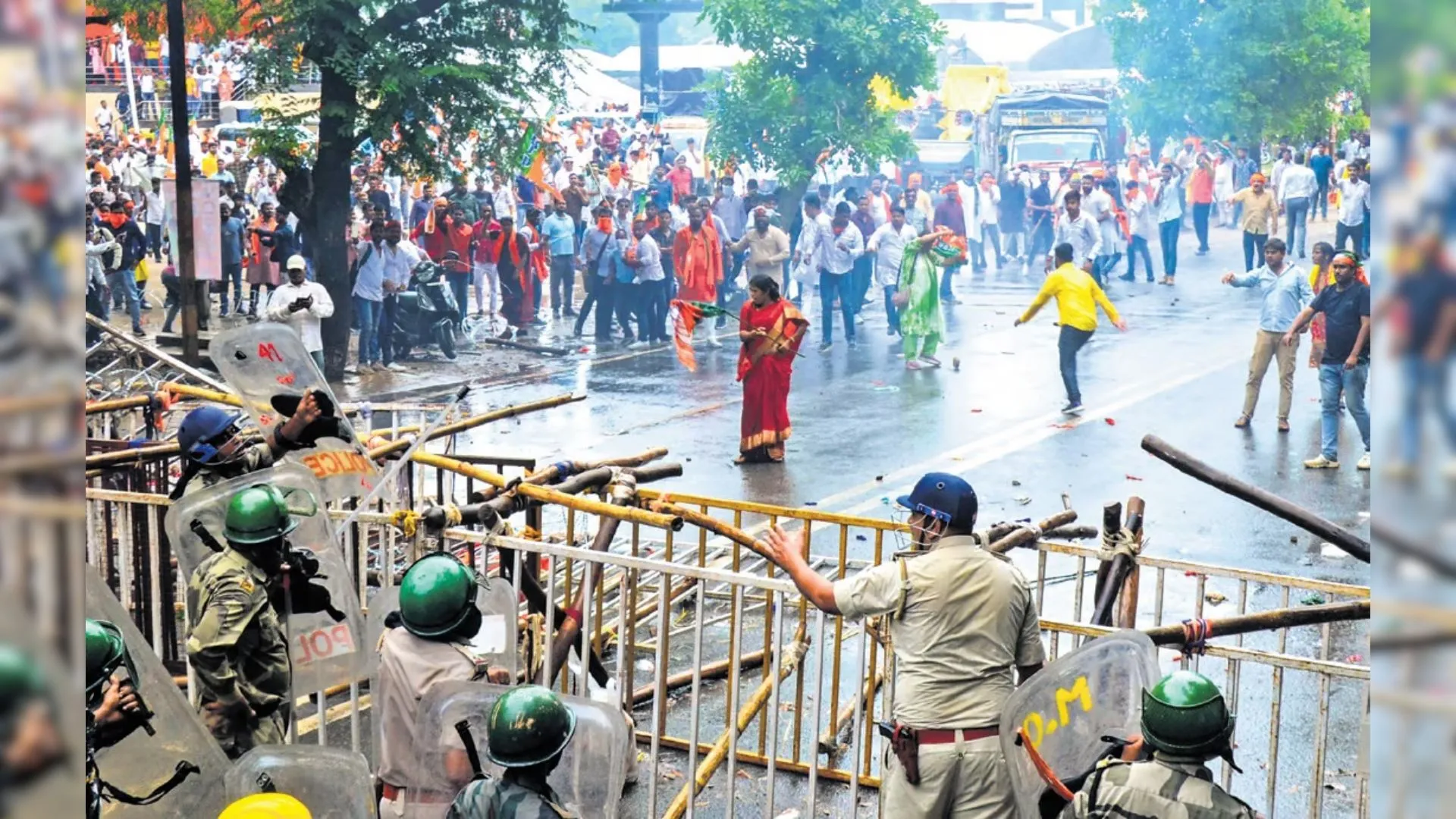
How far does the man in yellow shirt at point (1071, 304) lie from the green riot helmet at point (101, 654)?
1151cm

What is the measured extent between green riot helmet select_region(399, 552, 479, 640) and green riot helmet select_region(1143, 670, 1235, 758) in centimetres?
174

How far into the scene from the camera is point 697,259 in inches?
779

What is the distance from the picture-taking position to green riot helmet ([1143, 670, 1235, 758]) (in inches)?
127

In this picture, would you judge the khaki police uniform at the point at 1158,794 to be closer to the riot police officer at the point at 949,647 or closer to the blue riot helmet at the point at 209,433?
the riot police officer at the point at 949,647

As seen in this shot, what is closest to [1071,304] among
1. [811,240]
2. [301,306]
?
[811,240]

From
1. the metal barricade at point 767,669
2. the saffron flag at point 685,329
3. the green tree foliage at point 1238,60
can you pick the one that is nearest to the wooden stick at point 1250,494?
the metal barricade at point 767,669

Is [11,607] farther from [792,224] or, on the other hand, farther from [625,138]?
[625,138]

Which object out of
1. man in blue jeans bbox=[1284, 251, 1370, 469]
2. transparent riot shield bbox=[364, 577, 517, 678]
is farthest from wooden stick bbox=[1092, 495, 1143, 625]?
man in blue jeans bbox=[1284, 251, 1370, 469]

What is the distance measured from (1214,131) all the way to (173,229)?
18.2 metres

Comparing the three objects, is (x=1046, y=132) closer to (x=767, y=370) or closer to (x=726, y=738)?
(x=767, y=370)

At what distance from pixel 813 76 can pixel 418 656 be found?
2197cm

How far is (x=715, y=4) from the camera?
82.2 ft

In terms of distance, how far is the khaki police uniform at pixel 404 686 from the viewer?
13.3ft

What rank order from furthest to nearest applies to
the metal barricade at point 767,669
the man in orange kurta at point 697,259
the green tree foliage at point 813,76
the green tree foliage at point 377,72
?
1. the green tree foliage at point 813,76
2. the man in orange kurta at point 697,259
3. the green tree foliage at point 377,72
4. the metal barricade at point 767,669
